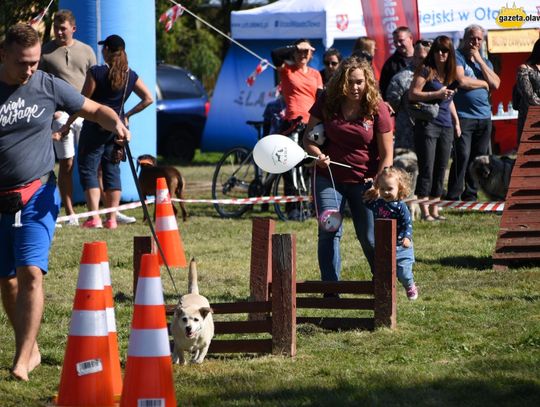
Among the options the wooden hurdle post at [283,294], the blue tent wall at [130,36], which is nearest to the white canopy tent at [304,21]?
the blue tent wall at [130,36]

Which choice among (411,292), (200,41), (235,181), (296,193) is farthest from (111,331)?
(200,41)

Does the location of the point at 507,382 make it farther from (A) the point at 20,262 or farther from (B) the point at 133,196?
(B) the point at 133,196

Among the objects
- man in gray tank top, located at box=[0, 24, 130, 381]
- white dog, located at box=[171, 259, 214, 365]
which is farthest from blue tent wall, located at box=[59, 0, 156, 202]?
man in gray tank top, located at box=[0, 24, 130, 381]

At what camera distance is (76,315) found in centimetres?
592

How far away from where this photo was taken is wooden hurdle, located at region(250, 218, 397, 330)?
759 cm

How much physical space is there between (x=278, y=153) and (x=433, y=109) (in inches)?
185

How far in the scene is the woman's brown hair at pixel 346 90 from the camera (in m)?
8.20

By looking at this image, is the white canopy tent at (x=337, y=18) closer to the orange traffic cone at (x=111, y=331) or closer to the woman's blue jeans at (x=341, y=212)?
the woman's blue jeans at (x=341, y=212)

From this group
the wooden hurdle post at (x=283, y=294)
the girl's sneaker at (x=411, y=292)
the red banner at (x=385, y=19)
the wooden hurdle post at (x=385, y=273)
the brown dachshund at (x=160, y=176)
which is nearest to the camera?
the wooden hurdle post at (x=283, y=294)

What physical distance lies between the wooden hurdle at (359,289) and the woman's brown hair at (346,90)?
1.04 metres

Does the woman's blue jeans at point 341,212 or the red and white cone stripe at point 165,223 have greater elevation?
the woman's blue jeans at point 341,212

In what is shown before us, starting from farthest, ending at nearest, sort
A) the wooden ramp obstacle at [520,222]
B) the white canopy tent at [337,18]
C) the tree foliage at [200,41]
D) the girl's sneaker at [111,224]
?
the tree foliage at [200,41] < the white canopy tent at [337,18] < the girl's sneaker at [111,224] < the wooden ramp obstacle at [520,222]

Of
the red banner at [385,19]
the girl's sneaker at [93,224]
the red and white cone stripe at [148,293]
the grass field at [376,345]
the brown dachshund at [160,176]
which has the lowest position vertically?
the girl's sneaker at [93,224]

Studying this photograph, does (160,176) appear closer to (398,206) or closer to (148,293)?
(398,206)
